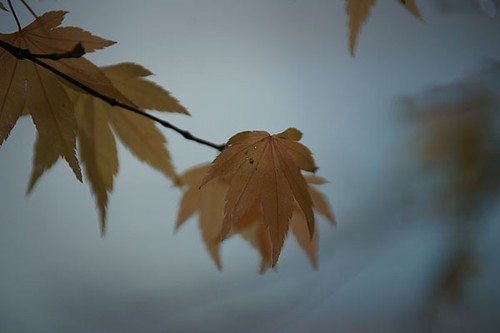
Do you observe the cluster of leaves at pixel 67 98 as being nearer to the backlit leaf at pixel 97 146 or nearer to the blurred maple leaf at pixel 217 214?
the backlit leaf at pixel 97 146

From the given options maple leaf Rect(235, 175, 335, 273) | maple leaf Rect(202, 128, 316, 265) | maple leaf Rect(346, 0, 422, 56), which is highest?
maple leaf Rect(346, 0, 422, 56)

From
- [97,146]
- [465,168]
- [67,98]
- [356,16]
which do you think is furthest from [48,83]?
[465,168]

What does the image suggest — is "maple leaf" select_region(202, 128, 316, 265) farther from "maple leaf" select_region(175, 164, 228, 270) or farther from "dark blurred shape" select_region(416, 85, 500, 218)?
"dark blurred shape" select_region(416, 85, 500, 218)

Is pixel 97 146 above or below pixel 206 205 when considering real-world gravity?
above

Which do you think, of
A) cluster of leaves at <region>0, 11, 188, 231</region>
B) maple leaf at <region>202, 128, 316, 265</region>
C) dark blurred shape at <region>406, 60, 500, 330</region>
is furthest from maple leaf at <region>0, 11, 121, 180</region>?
dark blurred shape at <region>406, 60, 500, 330</region>

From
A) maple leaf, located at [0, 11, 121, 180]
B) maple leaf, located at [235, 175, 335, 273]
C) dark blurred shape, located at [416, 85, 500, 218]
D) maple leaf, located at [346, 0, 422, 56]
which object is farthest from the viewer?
dark blurred shape, located at [416, 85, 500, 218]

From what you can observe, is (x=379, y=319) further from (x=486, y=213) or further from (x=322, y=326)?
(x=486, y=213)

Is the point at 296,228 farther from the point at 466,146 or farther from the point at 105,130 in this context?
→ the point at 466,146

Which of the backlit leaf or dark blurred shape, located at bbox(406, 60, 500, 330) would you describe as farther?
dark blurred shape, located at bbox(406, 60, 500, 330)
